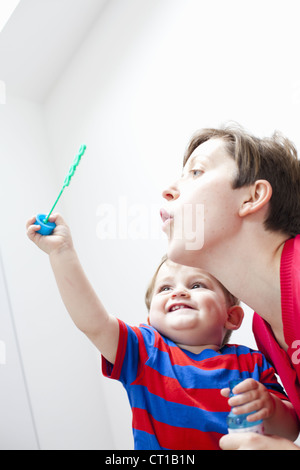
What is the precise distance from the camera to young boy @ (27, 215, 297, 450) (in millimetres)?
786

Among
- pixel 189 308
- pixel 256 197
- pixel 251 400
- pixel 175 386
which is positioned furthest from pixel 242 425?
pixel 256 197

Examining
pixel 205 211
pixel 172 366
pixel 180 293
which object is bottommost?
pixel 172 366

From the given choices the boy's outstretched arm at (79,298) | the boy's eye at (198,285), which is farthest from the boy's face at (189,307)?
the boy's outstretched arm at (79,298)

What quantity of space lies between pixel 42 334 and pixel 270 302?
0.95 meters

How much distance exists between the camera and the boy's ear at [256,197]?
0.83 m

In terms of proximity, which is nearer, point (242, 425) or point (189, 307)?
point (242, 425)

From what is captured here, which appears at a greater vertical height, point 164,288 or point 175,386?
point 164,288

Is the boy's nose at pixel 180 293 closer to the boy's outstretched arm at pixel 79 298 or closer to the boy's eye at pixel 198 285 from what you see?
the boy's eye at pixel 198 285

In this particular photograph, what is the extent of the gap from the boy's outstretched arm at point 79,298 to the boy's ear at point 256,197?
29cm

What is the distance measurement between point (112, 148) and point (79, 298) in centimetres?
92

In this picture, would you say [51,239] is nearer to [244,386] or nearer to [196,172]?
[196,172]

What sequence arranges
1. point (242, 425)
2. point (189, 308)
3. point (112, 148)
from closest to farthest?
point (242, 425) → point (189, 308) → point (112, 148)

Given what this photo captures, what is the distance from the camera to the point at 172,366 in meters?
0.84

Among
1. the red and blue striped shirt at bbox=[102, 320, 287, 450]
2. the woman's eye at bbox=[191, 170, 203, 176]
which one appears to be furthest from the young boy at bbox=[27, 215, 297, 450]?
the woman's eye at bbox=[191, 170, 203, 176]
